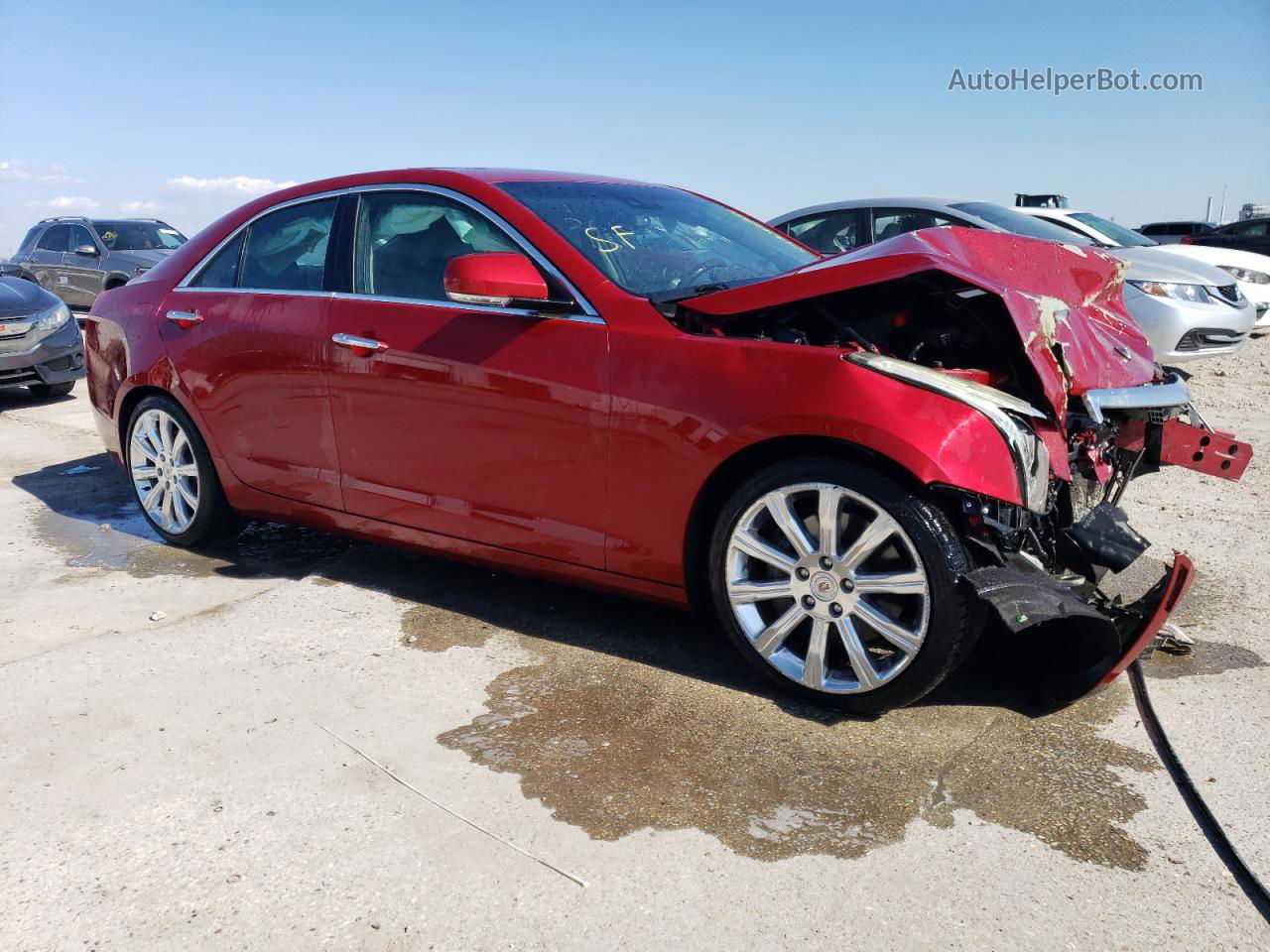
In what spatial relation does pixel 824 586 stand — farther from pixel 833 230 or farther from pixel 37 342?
pixel 37 342

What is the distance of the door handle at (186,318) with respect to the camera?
443 cm

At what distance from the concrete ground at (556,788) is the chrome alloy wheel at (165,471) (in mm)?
640

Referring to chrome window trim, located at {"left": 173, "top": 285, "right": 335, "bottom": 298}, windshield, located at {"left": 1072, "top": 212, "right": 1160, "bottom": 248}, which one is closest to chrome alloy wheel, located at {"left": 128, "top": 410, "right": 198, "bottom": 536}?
chrome window trim, located at {"left": 173, "top": 285, "right": 335, "bottom": 298}

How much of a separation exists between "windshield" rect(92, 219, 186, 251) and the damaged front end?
46.6 ft

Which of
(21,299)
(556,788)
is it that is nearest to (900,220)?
(556,788)

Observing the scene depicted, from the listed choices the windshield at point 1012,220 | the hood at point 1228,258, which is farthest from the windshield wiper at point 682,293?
the hood at point 1228,258

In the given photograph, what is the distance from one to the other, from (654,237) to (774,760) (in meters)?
1.86

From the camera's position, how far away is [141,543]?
4.89 m

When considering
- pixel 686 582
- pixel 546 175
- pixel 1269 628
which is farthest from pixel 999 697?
pixel 546 175

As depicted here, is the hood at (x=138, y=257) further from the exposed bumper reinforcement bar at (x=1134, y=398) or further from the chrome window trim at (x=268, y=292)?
the exposed bumper reinforcement bar at (x=1134, y=398)

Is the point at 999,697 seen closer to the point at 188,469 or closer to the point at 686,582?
the point at 686,582

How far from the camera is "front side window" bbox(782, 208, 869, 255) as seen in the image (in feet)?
28.6

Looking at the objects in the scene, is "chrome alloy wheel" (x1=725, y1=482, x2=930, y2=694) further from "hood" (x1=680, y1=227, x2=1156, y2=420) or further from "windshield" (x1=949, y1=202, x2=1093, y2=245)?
"windshield" (x1=949, y1=202, x2=1093, y2=245)

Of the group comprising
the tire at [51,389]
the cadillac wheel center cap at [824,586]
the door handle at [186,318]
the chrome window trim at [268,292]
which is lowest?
the tire at [51,389]
